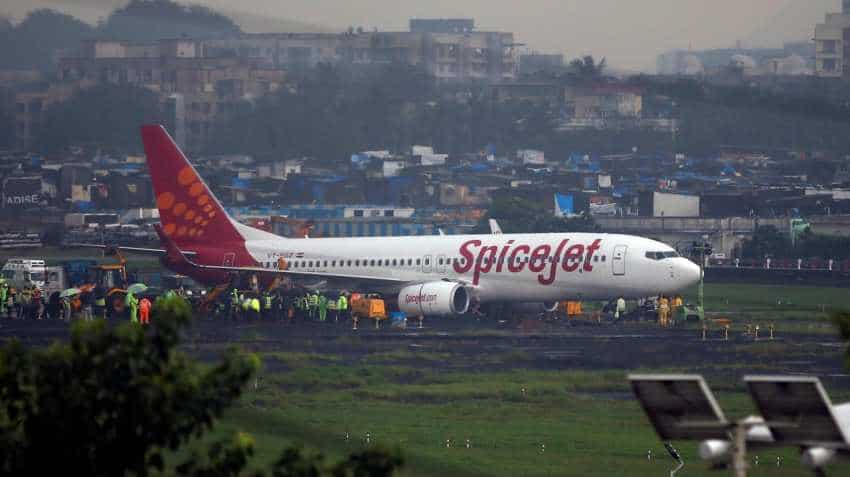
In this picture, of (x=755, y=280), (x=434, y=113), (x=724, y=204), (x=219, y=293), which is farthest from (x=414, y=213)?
(x=219, y=293)

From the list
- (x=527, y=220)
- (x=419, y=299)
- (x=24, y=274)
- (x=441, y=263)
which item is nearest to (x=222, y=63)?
(x=527, y=220)

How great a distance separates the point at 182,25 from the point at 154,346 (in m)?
128

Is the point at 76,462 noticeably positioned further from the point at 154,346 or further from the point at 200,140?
the point at 200,140

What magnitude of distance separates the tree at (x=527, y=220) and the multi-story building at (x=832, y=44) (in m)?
41.3

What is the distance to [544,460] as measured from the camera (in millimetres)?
26734

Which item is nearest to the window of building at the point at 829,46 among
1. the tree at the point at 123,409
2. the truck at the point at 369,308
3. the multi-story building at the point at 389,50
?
the multi-story building at the point at 389,50

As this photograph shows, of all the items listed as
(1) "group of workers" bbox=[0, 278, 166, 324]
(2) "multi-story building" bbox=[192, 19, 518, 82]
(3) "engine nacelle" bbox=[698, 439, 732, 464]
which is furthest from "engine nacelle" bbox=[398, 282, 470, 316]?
(2) "multi-story building" bbox=[192, 19, 518, 82]

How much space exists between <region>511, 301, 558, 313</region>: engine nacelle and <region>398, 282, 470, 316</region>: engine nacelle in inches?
89.5

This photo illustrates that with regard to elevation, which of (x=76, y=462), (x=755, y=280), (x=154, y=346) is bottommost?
(x=755, y=280)

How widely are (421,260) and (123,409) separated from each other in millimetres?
41829

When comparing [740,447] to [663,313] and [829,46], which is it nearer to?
[663,313]

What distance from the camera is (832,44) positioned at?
140000 millimetres

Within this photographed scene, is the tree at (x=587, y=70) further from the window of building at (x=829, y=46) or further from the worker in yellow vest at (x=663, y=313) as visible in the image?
the worker in yellow vest at (x=663, y=313)

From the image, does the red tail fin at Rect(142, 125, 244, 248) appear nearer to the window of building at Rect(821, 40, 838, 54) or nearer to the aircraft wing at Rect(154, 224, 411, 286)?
the aircraft wing at Rect(154, 224, 411, 286)
